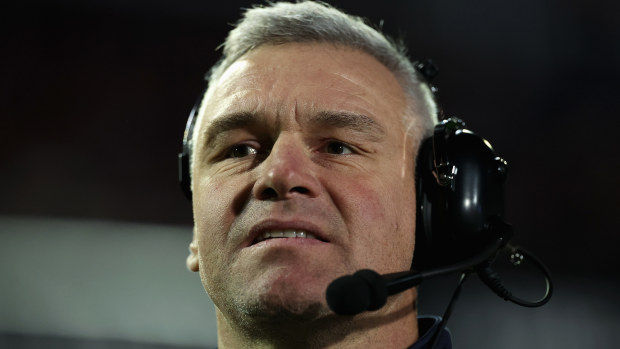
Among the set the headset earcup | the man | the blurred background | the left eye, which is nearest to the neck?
the man

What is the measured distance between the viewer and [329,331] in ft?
3.44

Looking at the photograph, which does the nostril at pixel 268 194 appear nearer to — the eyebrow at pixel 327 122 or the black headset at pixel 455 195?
the eyebrow at pixel 327 122

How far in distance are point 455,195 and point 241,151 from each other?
1.44ft

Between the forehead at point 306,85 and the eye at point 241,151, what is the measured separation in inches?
2.8

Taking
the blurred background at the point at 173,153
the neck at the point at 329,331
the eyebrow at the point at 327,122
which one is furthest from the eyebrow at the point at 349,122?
the blurred background at the point at 173,153

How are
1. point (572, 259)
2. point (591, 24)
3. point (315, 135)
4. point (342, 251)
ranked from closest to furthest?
point (342, 251) → point (315, 135) → point (572, 259) → point (591, 24)

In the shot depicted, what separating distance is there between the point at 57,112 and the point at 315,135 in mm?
1996

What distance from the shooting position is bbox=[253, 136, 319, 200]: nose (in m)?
1.03

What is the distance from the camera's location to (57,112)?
8.98 ft

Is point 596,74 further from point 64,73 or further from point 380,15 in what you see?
point 64,73

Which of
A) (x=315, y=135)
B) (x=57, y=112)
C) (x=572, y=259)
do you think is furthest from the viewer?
(x=57, y=112)

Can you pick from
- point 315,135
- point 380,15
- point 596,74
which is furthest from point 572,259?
point 315,135

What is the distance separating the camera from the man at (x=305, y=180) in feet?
3.30

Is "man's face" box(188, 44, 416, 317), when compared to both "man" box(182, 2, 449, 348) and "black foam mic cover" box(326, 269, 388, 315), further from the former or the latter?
"black foam mic cover" box(326, 269, 388, 315)
